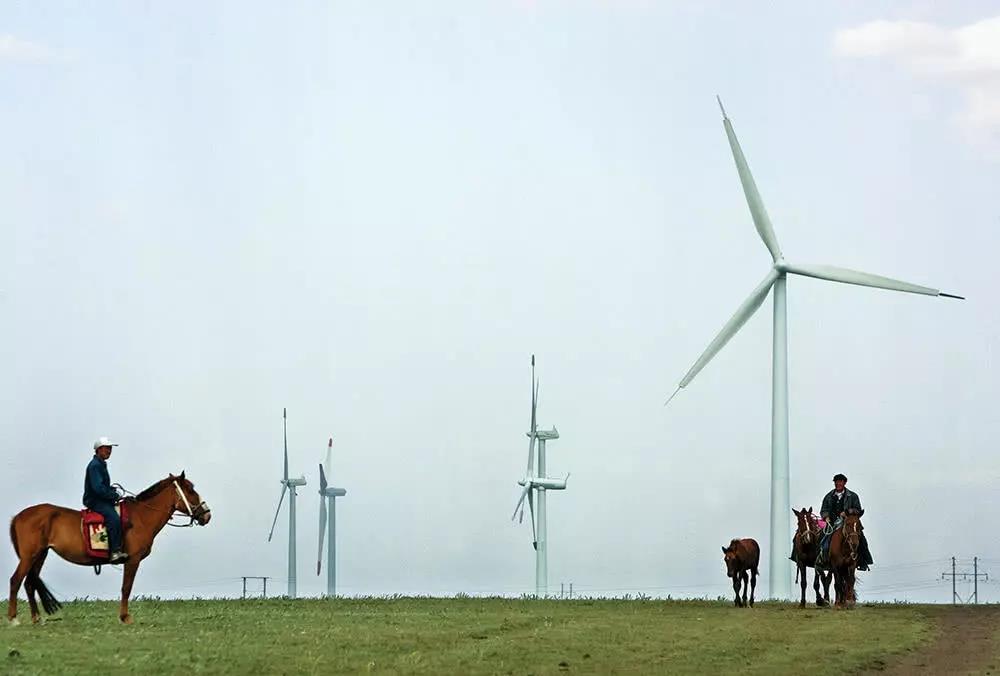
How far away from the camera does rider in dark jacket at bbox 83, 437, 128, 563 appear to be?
36344mm

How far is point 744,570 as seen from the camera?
49500mm

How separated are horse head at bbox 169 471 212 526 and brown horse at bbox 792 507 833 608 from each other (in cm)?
1885

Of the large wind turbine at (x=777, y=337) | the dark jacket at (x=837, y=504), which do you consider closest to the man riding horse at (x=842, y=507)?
the dark jacket at (x=837, y=504)

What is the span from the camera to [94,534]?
3647 centimetres

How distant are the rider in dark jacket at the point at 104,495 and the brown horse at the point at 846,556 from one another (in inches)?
796

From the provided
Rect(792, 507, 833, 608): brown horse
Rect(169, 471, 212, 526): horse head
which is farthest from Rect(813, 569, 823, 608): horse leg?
Rect(169, 471, 212, 526): horse head

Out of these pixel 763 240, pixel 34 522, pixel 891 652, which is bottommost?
pixel 891 652

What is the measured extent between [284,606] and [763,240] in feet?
107

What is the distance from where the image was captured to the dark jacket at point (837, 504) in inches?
1906

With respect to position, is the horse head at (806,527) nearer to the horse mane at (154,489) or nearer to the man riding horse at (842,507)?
the man riding horse at (842,507)

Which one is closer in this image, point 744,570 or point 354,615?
point 354,615

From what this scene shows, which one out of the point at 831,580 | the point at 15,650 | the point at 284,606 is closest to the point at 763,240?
the point at 831,580

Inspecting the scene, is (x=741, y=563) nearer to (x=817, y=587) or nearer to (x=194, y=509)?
(x=817, y=587)

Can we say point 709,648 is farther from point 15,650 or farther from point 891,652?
point 15,650
